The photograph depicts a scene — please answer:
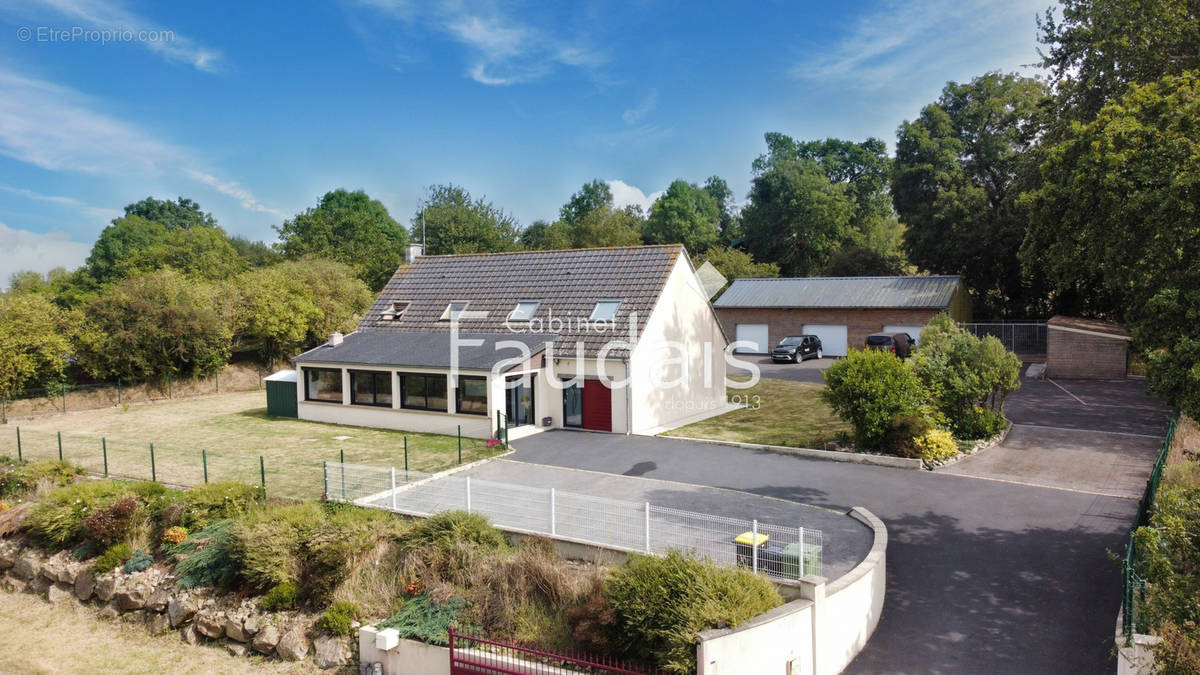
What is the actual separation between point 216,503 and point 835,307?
35.2 metres

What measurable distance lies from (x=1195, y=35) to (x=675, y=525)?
21.5 m

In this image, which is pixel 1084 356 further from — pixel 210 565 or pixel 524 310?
pixel 210 565

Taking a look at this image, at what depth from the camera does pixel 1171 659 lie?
7.64 meters

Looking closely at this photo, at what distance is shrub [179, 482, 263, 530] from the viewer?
15.4m

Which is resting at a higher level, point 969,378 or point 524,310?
point 524,310

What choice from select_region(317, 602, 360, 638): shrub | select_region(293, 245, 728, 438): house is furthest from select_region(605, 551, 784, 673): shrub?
select_region(293, 245, 728, 438): house

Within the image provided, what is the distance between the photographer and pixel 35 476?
18422 millimetres

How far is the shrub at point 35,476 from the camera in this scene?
1836 cm

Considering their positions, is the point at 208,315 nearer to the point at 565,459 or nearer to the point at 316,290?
the point at 316,290

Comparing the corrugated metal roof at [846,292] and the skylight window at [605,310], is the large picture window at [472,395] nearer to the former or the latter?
the skylight window at [605,310]

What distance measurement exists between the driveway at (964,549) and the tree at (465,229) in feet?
141

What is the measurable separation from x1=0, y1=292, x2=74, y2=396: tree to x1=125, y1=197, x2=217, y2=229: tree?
6724cm

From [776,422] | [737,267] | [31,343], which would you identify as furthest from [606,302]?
[737,267]

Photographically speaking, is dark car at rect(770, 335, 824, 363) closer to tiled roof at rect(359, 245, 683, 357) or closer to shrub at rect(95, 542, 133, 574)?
tiled roof at rect(359, 245, 683, 357)
